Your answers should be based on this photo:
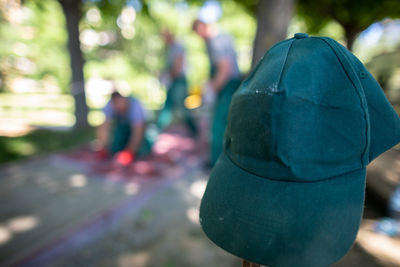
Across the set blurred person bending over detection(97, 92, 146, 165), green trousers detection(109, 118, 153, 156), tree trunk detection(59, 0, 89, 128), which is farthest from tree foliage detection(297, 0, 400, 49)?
tree trunk detection(59, 0, 89, 128)

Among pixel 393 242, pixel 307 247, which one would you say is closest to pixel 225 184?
pixel 307 247

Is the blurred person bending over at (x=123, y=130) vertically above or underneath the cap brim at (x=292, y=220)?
underneath

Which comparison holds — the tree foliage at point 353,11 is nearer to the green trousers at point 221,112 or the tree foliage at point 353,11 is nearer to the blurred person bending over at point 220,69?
the blurred person bending over at point 220,69

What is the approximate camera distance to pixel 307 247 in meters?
0.77

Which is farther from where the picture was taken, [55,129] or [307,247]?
[55,129]

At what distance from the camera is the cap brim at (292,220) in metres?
0.78

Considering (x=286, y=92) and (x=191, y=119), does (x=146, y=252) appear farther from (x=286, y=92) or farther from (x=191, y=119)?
(x=191, y=119)

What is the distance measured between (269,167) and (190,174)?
325 centimetres

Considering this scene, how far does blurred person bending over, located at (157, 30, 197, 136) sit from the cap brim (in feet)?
14.9

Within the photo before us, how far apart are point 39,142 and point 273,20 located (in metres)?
4.85

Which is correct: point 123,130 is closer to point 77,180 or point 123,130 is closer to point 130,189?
point 77,180

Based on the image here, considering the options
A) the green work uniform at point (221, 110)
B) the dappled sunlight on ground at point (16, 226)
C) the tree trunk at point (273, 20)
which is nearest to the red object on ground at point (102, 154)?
the dappled sunlight on ground at point (16, 226)

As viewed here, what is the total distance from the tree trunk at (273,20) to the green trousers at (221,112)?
1.95ft

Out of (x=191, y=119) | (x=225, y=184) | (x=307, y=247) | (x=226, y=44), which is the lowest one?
(x=191, y=119)
